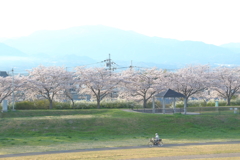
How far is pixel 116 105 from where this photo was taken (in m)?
49.8

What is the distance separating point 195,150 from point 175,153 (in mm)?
1900

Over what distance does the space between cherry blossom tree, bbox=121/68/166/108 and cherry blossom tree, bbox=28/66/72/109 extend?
30.9 feet

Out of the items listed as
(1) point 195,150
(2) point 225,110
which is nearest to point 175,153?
(1) point 195,150

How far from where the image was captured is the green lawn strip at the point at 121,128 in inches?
1133

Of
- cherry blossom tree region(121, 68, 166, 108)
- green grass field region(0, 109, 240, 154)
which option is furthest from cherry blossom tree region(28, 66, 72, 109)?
green grass field region(0, 109, 240, 154)

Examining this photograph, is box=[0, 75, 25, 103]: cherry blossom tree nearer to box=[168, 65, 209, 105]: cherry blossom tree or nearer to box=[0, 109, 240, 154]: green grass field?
box=[0, 109, 240, 154]: green grass field

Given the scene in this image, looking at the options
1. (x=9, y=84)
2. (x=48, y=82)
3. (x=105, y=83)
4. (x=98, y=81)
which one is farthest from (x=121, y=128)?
(x=9, y=84)

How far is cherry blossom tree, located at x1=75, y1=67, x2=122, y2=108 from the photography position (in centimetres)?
4972

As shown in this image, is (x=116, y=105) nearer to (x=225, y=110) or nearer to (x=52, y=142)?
(x=225, y=110)

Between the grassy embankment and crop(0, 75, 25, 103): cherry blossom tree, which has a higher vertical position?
crop(0, 75, 25, 103): cherry blossom tree

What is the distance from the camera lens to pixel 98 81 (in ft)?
163

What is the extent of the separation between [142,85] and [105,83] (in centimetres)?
597

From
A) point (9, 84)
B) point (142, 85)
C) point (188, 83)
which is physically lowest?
→ point (142, 85)

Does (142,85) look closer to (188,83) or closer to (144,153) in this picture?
(188,83)
